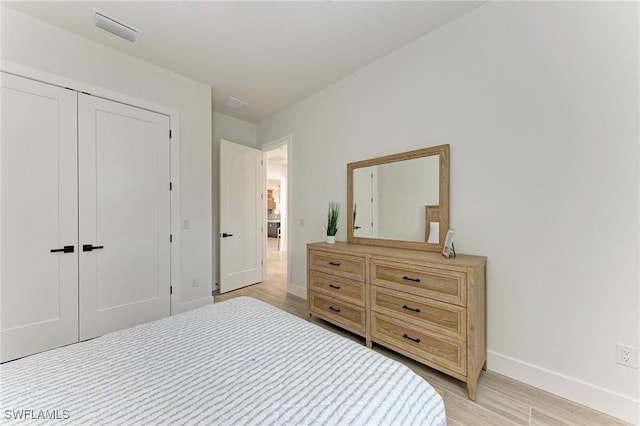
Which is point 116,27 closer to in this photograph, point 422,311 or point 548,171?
point 422,311

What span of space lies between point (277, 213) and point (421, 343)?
10113 mm

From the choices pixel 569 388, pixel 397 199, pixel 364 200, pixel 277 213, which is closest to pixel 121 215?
pixel 364 200

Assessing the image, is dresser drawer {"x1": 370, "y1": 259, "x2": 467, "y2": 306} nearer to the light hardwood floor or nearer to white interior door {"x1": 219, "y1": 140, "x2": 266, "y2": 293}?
the light hardwood floor

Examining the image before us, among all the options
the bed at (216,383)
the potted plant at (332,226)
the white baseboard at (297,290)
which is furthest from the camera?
the white baseboard at (297,290)

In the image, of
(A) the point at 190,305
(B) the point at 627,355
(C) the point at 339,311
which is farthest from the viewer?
(A) the point at 190,305

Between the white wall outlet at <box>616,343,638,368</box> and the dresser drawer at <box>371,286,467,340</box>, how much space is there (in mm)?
812

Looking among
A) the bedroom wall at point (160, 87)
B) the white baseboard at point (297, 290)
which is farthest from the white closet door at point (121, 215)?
the white baseboard at point (297, 290)

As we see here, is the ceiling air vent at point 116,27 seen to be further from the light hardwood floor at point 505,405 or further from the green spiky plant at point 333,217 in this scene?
the light hardwood floor at point 505,405

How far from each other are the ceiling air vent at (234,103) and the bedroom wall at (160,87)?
1.19ft

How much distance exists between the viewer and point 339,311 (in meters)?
2.41

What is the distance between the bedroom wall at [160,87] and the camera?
2050 mm

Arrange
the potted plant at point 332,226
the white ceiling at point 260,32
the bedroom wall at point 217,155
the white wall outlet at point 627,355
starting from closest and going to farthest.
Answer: the white wall outlet at point 627,355 < the white ceiling at point 260,32 < the potted plant at point 332,226 < the bedroom wall at point 217,155

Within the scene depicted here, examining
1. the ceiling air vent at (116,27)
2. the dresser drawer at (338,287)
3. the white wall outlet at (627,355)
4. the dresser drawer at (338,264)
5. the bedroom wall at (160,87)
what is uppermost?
the ceiling air vent at (116,27)

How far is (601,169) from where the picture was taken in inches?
59.0
